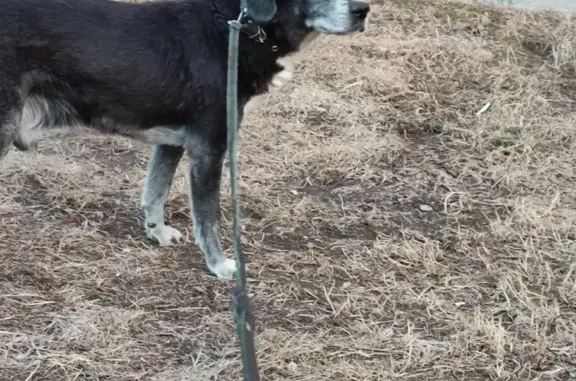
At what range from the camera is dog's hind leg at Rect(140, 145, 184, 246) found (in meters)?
4.17

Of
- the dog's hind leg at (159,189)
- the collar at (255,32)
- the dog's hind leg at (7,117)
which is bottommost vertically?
the dog's hind leg at (159,189)

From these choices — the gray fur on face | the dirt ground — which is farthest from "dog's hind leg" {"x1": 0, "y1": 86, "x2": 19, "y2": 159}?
A: the gray fur on face

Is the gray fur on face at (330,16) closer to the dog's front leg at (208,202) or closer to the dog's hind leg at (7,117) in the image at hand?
the dog's front leg at (208,202)

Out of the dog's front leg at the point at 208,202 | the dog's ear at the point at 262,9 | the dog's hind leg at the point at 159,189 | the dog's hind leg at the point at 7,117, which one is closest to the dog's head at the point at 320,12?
the dog's ear at the point at 262,9

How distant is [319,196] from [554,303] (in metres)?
1.54

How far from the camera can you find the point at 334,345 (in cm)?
346

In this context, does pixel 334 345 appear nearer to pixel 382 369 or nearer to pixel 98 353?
pixel 382 369

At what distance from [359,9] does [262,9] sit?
17.3 inches

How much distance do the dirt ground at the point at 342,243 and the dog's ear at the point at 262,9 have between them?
1206 mm

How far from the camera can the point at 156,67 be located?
3.72 meters

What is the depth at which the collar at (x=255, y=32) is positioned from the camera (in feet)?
12.2

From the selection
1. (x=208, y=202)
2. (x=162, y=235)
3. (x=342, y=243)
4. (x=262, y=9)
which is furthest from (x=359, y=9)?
(x=162, y=235)

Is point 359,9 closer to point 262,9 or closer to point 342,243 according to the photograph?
point 262,9

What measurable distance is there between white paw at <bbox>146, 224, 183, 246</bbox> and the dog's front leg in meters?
0.26
